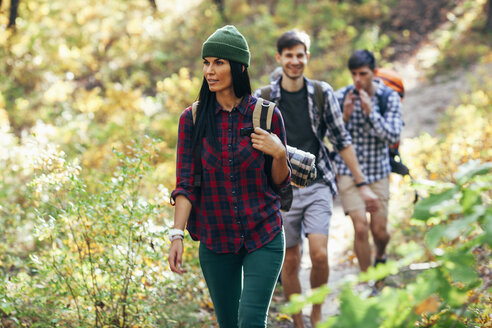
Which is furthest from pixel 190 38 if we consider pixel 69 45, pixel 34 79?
pixel 34 79

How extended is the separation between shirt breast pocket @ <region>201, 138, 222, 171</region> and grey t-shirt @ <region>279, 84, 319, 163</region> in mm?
1497

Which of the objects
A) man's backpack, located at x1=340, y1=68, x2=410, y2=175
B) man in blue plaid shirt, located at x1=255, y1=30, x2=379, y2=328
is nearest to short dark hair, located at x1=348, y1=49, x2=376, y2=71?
man's backpack, located at x1=340, y1=68, x2=410, y2=175

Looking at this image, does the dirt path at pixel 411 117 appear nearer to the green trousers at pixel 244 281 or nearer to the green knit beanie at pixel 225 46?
the green trousers at pixel 244 281

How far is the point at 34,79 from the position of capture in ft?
41.2

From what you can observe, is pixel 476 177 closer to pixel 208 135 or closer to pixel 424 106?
pixel 208 135

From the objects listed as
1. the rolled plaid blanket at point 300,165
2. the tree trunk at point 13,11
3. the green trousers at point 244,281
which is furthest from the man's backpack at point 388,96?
the tree trunk at point 13,11

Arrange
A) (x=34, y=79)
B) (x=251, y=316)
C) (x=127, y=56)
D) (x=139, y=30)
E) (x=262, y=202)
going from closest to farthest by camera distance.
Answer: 1. (x=251, y=316)
2. (x=262, y=202)
3. (x=34, y=79)
4. (x=127, y=56)
5. (x=139, y=30)

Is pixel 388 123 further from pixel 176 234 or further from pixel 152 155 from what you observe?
pixel 176 234

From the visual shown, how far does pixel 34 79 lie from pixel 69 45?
243 centimetres

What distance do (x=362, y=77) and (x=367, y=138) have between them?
651mm

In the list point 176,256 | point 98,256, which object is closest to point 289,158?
point 176,256

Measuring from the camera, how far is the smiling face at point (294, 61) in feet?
15.2

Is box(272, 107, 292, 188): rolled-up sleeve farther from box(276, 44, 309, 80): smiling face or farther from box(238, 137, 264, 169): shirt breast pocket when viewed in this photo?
box(276, 44, 309, 80): smiling face

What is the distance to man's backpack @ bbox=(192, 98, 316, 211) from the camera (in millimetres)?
3117
